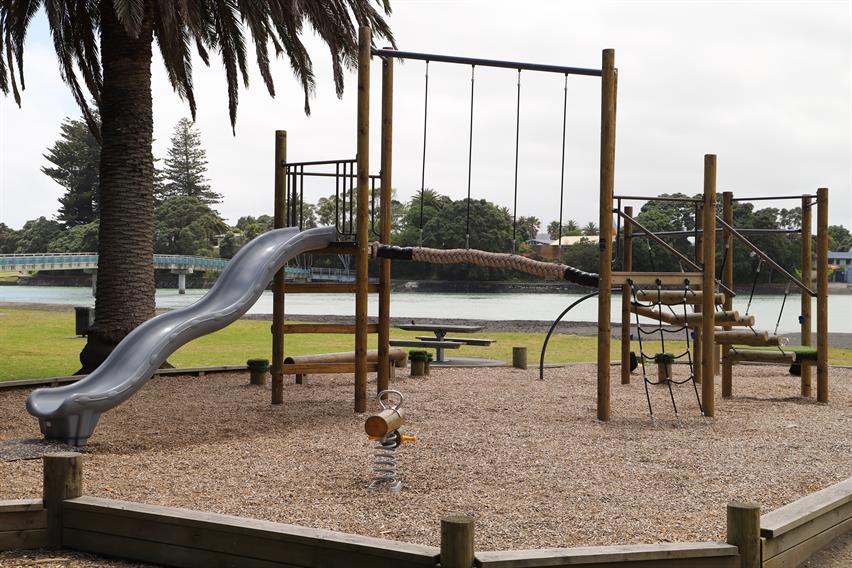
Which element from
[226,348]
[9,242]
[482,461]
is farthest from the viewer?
[9,242]

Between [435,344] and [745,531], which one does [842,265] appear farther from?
[745,531]

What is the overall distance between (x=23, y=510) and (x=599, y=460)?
13.7 feet

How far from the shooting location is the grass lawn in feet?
53.1

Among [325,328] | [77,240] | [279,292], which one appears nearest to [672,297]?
[325,328]

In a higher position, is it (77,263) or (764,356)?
(77,263)

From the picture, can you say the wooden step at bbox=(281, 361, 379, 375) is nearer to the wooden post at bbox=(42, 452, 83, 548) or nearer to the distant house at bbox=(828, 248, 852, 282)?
the wooden post at bbox=(42, 452, 83, 548)

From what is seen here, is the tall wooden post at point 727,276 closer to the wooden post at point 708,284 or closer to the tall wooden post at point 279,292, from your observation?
the wooden post at point 708,284

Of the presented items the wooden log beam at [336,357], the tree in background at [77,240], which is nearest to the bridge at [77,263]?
the tree in background at [77,240]

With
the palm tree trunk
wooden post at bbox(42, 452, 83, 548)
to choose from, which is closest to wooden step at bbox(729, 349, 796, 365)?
the palm tree trunk

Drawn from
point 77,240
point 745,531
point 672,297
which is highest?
point 77,240

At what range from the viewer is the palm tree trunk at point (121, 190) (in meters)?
13.1

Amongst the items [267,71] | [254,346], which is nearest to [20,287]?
[254,346]

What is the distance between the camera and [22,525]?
4.94 m

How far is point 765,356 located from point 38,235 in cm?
8945
